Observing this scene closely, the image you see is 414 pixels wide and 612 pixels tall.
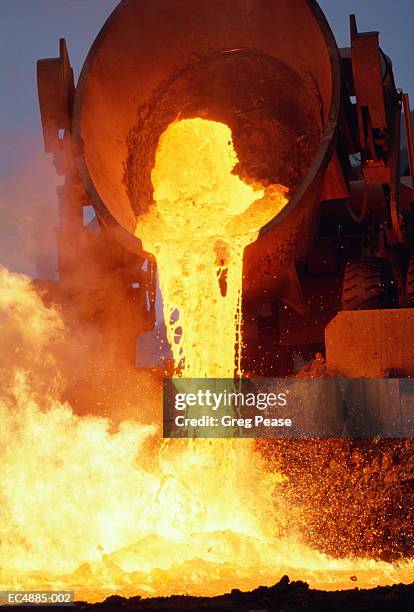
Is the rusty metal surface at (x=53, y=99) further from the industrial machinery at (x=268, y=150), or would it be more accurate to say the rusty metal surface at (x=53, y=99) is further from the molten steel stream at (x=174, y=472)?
the molten steel stream at (x=174, y=472)

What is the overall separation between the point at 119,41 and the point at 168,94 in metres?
0.41

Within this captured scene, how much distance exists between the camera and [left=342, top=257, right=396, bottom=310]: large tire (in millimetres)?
4859

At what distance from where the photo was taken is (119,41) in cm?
502

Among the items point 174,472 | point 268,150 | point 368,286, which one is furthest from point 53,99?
point 174,472

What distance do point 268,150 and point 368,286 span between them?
36.4 inches

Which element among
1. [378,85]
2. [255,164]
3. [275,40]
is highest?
[275,40]

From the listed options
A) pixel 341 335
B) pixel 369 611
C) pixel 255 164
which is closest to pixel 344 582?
pixel 369 611

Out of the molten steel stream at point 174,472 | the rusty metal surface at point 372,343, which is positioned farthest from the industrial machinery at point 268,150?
the molten steel stream at point 174,472

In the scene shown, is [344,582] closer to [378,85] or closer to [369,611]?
[369,611]

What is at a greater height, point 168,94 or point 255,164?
point 168,94

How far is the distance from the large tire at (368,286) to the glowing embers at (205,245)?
2.05 ft

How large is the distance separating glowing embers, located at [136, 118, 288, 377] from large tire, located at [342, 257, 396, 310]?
0.63 m

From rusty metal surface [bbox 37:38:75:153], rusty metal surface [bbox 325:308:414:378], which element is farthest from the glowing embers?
rusty metal surface [bbox 37:38:75:153]

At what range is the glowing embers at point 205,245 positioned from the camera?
4535mm
